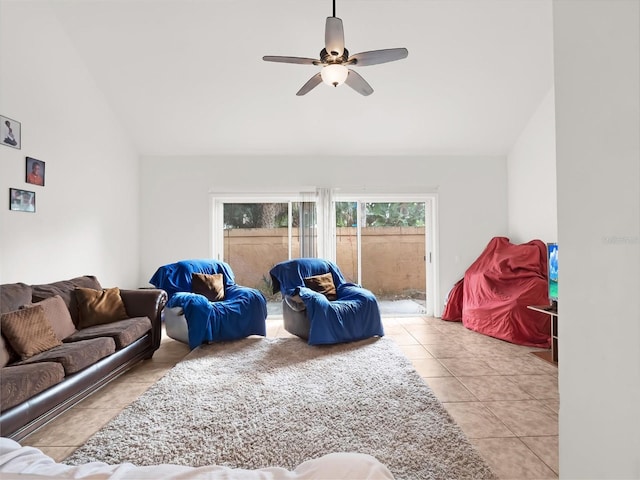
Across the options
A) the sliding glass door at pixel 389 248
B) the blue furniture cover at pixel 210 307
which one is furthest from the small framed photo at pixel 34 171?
the sliding glass door at pixel 389 248

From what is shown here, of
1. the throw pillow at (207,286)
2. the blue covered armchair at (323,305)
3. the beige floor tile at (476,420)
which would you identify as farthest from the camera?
the throw pillow at (207,286)

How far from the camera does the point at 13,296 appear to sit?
8.47ft

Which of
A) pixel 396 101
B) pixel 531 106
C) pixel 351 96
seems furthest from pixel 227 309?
pixel 531 106

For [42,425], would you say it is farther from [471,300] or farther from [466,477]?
[471,300]

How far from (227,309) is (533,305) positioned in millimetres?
3488

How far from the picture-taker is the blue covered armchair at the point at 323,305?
363 centimetres

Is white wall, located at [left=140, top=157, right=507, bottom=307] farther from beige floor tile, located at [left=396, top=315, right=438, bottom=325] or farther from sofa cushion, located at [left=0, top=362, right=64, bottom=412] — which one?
sofa cushion, located at [left=0, top=362, right=64, bottom=412]

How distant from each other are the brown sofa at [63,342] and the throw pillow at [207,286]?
1.71 feet

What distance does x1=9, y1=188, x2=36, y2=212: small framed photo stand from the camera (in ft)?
10.00

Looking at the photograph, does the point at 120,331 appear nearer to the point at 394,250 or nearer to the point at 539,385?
the point at 539,385

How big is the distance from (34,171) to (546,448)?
4586mm

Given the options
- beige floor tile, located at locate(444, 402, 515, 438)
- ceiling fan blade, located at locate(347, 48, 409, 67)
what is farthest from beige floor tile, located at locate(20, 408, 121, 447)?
ceiling fan blade, located at locate(347, 48, 409, 67)

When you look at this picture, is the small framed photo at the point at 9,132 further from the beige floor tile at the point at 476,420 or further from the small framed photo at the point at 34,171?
the beige floor tile at the point at 476,420

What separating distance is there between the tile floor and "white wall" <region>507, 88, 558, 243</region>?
1789 millimetres
